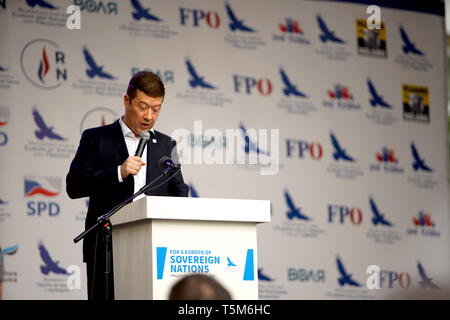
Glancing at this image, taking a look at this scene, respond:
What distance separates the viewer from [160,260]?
2855 mm

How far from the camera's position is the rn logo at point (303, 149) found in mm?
6746

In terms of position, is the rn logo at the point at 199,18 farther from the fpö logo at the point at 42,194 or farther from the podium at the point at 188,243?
the podium at the point at 188,243

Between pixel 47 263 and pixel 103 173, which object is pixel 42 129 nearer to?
pixel 47 263

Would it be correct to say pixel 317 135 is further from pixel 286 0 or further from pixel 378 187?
pixel 286 0

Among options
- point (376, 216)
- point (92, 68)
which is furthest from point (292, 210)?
point (92, 68)

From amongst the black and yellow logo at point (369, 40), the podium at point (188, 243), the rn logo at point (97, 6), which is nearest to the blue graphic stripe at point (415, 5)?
the black and yellow logo at point (369, 40)

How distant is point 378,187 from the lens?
7.03 meters

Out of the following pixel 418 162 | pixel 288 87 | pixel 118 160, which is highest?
pixel 288 87

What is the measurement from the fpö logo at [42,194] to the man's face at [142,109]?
2.41 m

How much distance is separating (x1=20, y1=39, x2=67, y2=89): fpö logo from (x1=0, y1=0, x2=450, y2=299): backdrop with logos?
11 millimetres

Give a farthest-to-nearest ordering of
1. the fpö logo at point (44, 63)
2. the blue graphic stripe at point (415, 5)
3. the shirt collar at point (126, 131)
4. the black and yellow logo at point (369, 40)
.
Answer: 1. the blue graphic stripe at point (415, 5)
2. the black and yellow logo at point (369, 40)
3. the fpö logo at point (44, 63)
4. the shirt collar at point (126, 131)

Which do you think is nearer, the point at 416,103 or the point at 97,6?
the point at 97,6

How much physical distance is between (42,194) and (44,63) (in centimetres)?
104
